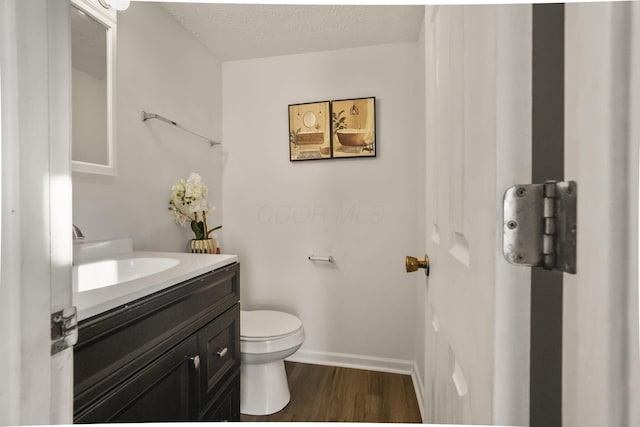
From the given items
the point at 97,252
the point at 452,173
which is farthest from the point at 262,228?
the point at 452,173

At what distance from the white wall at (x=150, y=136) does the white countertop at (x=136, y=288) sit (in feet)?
1.38

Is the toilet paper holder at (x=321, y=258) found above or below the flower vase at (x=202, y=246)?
below

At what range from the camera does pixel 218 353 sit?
1125 millimetres

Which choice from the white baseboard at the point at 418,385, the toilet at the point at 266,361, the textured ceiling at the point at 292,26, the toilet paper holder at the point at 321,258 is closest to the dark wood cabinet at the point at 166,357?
the toilet at the point at 266,361

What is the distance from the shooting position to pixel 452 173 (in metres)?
0.53

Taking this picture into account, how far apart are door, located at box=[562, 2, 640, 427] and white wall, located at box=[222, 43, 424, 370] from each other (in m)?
1.54

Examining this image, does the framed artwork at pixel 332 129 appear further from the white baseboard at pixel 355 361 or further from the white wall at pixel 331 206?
the white baseboard at pixel 355 361

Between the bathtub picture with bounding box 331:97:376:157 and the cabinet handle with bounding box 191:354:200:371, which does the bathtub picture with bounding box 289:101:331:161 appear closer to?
the bathtub picture with bounding box 331:97:376:157

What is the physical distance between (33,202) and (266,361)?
1.35 metres

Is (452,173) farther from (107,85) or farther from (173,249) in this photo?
(173,249)

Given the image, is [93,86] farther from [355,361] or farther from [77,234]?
[355,361]

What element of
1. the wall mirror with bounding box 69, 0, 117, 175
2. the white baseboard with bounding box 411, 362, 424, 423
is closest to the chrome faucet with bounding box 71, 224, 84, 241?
the wall mirror with bounding box 69, 0, 117, 175

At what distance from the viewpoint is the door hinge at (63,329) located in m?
0.40

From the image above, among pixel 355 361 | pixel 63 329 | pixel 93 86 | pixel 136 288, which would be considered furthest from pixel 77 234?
pixel 355 361
